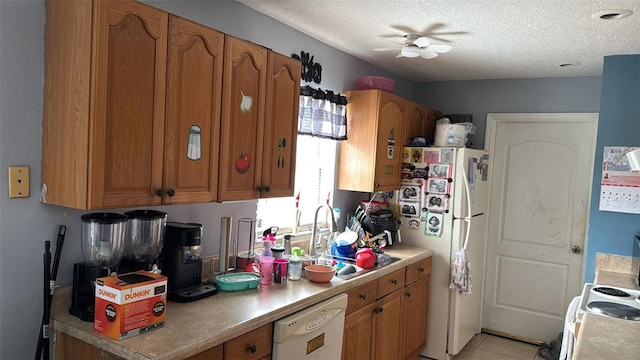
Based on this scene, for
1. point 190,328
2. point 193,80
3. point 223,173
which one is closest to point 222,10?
point 193,80

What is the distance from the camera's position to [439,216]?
12.2ft

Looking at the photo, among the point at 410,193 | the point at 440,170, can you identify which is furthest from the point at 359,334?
the point at 440,170

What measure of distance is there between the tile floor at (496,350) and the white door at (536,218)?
0.14 meters

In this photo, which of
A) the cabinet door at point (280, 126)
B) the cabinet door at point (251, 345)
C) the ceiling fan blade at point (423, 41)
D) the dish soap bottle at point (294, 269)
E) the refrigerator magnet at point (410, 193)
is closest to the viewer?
the cabinet door at point (251, 345)

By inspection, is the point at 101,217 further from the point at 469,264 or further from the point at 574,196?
the point at 574,196

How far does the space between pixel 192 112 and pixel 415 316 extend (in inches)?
95.4

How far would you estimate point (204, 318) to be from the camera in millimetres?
1859

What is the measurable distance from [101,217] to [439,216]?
2.63 metres

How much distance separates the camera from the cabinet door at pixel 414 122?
388 centimetres

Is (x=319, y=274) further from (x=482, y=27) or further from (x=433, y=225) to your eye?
(x=482, y=27)

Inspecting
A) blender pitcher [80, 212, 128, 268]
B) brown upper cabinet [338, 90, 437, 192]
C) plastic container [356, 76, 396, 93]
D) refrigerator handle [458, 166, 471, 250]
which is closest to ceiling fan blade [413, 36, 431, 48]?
brown upper cabinet [338, 90, 437, 192]

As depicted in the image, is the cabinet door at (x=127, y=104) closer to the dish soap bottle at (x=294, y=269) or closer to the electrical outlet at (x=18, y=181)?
the electrical outlet at (x=18, y=181)

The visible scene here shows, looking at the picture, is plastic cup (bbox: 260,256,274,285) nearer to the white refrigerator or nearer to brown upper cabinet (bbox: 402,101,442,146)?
the white refrigerator

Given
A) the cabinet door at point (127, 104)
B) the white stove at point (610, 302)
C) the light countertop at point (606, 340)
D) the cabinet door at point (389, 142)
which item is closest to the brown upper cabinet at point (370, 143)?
the cabinet door at point (389, 142)
